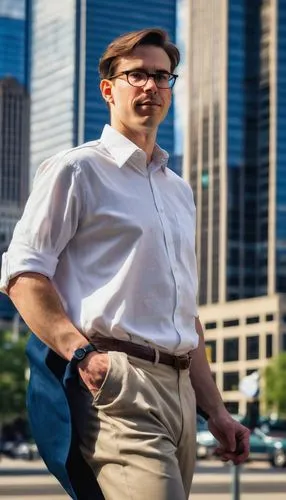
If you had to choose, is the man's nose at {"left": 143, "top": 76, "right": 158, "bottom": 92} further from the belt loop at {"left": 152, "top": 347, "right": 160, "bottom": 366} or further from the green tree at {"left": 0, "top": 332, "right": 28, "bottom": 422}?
the green tree at {"left": 0, "top": 332, "right": 28, "bottom": 422}

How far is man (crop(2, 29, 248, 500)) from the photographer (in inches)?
119

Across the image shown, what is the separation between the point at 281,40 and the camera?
5039 inches

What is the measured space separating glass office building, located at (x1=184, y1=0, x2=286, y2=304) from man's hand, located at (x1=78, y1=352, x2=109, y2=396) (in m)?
115

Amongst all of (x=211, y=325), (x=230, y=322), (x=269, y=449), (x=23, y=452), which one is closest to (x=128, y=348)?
(x=269, y=449)

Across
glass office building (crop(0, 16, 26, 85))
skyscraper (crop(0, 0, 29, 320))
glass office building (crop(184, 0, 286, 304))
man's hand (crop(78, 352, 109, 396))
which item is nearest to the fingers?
man's hand (crop(78, 352, 109, 396))

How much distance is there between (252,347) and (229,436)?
105329 mm

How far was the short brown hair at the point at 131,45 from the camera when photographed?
10.9 ft

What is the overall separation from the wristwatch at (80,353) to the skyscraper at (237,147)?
112 metres

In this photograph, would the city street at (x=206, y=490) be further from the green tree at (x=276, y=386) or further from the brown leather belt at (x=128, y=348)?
the green tree at (x=276, y=386)

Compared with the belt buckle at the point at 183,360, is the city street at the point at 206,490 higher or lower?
lower

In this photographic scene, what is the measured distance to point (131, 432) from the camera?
301 cm

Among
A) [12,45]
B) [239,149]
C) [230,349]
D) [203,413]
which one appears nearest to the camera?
[203,413]

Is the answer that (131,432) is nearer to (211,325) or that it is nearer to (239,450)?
(239,450)

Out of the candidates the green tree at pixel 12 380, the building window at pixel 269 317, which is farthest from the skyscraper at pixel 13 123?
the green tree at pixel 12 380
